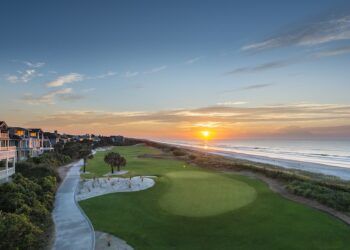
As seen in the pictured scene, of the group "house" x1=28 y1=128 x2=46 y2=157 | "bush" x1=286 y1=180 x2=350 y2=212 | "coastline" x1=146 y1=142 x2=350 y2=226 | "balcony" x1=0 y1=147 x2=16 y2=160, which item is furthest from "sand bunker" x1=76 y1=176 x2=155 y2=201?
"house" x1=28 y1=128 x2=46 y2=157

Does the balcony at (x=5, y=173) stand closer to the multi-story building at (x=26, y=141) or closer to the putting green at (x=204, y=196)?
the putting green at (x=204, y=196)

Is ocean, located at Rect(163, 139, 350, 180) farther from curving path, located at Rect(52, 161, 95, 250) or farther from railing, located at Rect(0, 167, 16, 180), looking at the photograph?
railing, located at Rect(0, 167, 16, 180)

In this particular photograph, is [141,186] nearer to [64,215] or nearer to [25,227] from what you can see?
[64,215]

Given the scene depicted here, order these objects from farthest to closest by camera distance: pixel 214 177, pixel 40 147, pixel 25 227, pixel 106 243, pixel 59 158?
pixel 40 147 < pixel 59 158 < pixel 214 177 < pixel 106 243 < pixel 25 227

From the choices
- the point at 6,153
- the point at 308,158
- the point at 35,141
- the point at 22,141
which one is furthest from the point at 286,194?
the point at 308,158

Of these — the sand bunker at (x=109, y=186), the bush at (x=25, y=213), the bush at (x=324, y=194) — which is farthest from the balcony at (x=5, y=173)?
the bush at (x=324, y=194)

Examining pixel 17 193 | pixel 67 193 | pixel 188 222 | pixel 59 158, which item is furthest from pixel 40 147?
pixel 188 222
